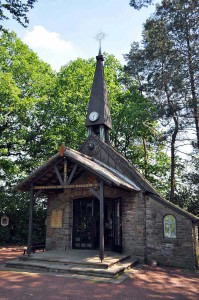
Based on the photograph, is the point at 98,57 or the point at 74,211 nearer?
the point at 74,211

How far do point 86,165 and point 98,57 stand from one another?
403 inches

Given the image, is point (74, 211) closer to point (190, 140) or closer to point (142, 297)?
point (142, 297)

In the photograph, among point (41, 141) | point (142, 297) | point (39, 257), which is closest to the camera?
point (142, 297)

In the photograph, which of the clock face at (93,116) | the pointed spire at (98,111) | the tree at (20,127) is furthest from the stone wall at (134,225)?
the tree at (20,127)

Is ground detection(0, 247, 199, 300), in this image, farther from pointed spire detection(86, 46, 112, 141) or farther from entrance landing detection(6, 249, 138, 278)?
pointed spire detection(86, 46, 112, 141)

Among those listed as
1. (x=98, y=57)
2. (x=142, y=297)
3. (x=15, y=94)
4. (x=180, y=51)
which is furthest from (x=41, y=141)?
(x=142, y=297)

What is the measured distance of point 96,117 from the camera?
14.9 metres

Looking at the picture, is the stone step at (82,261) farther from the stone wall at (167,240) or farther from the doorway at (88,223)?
the doorway at (88,223)

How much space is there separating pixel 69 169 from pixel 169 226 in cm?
490

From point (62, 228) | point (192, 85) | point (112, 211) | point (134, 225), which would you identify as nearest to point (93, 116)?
point (192, 85)

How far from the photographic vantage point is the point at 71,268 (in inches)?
317

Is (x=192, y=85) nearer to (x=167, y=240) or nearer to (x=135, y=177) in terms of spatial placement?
(x=135, y=177)

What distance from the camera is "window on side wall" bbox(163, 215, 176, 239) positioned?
10.2 meters

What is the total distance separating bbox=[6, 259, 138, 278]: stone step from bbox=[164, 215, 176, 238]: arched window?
192 centimetres
